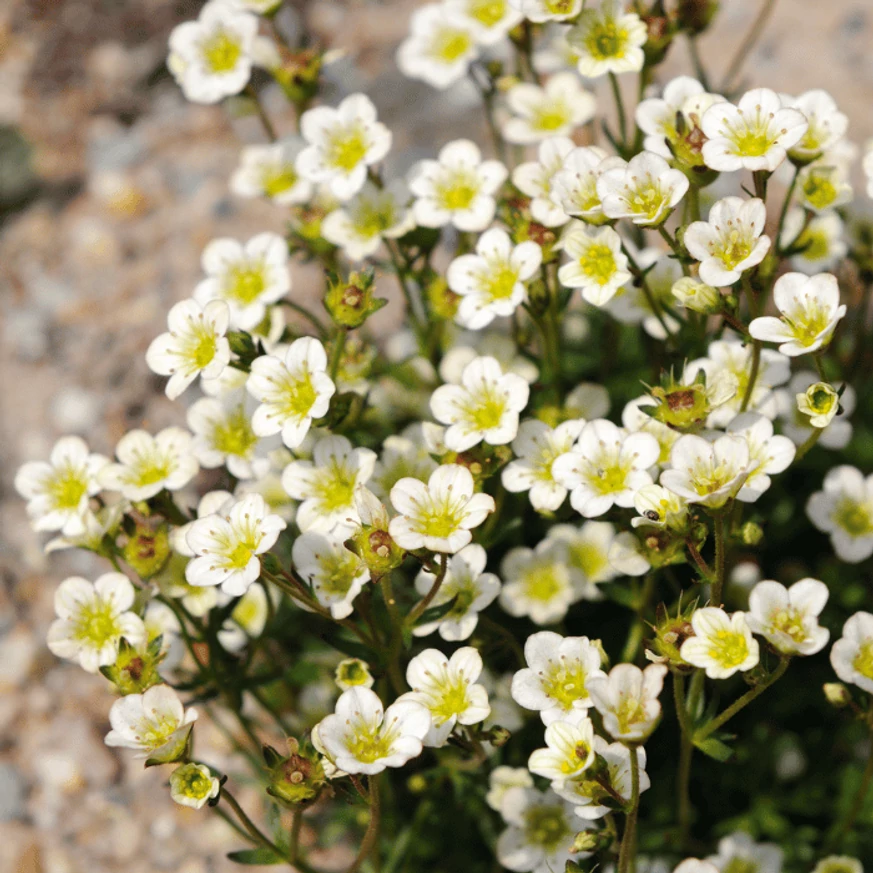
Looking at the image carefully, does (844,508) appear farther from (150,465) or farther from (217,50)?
(217,50)

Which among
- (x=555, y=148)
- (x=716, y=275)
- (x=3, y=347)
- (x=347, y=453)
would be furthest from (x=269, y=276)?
(x=3, y=347)

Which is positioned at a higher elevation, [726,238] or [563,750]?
[726,238]

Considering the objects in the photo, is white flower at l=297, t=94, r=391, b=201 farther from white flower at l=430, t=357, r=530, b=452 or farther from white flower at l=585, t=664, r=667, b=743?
white flower at l=585, t=664, r=667, b=743

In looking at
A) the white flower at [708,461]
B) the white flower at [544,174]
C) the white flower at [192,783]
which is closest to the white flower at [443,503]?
the white flower at [708,461]

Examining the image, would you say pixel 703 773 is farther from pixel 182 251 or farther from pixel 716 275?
pixel 182 251

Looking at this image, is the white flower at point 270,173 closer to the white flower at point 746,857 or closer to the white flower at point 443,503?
→ the white flower at point 443,503

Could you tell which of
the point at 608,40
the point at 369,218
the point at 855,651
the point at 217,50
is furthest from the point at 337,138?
the point at 855,651

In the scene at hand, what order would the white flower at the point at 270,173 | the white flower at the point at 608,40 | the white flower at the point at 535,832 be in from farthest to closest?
the white flower at the point at 270,173, the white flower at the point at 608,40, the white flower at the point at 535,832
